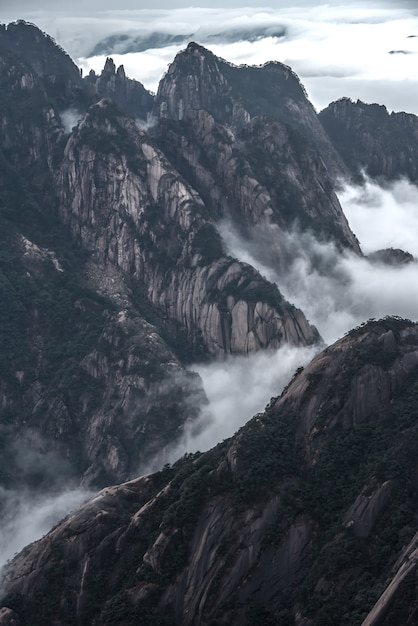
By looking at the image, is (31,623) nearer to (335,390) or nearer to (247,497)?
(247,497)

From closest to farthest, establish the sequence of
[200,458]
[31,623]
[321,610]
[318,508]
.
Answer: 1. [321,610]
2. [318,508]
3. [31,623]
4. [200,458]

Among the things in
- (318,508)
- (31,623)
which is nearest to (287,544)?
(318,508)

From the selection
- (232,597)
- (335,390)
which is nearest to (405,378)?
(335,390)

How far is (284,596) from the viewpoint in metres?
133

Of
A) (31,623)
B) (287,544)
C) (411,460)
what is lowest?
(31,623)

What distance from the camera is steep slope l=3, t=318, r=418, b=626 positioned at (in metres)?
131

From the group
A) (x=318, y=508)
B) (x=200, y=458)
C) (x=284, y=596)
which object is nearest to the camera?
(x=284, y=596)

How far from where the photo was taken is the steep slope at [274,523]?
430 ft

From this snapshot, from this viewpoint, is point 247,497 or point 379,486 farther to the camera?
point 247,497

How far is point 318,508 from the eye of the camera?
464 ft

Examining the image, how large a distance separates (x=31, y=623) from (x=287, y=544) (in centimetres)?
4094

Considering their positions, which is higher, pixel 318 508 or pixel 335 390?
pixel 335 390

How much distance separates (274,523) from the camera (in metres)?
141

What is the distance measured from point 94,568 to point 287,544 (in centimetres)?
3206
